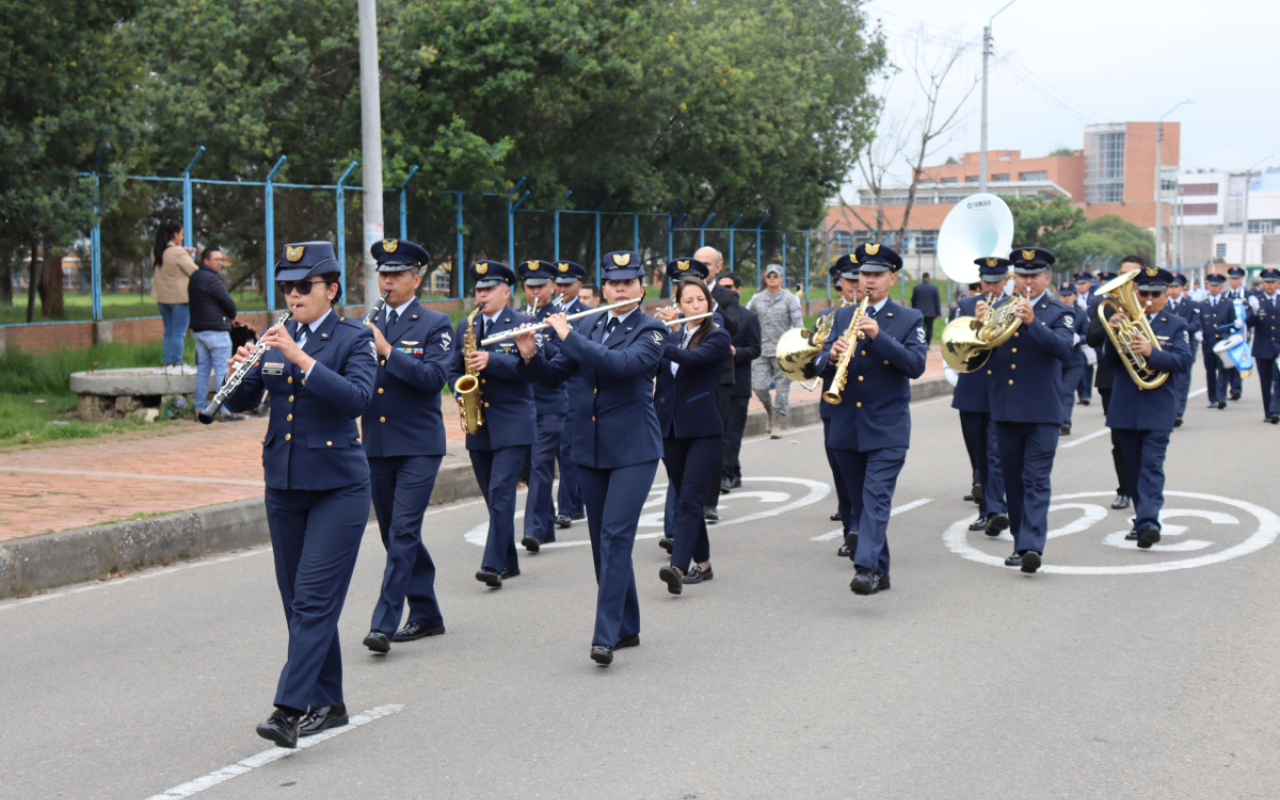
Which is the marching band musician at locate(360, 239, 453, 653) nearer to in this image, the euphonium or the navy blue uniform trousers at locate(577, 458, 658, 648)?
the navy blue uniform trousers at locate(577, 458, 658, 648)

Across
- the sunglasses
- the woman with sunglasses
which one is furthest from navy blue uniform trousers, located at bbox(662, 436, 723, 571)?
the sunglasses

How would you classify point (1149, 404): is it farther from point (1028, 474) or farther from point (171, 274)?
point (171, 274)

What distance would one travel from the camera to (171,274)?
47.2 ft

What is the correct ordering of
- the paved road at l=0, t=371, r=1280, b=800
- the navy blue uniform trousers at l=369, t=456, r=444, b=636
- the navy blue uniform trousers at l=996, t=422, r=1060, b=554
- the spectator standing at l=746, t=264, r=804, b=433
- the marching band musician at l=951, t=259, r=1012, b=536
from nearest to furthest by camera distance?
the paved road at l=0, t=371, r=1280, b=800 < the navy blue uniform trousers at l=369, t=456, r=444, b=636 < the navy blue uniform trousers at l=996, t=422, r=1060, b=554 < the marching band musician at l=951, t=259, r=1012, b=536 < the spectator standing at l=746, t=264, r=804, b=433

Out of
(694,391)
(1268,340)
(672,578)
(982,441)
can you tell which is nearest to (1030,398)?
(982,441)

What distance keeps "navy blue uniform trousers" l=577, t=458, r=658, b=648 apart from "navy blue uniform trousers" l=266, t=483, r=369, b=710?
1320 mm

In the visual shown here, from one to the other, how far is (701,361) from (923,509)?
3.46 m

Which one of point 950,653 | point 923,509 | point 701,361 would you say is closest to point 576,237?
point 923,509

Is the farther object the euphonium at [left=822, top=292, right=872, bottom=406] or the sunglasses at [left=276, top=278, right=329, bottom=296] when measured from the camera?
the euphonium at [left=822, top=292, right=872, bottom=406]

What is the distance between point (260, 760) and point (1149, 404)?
6466mm

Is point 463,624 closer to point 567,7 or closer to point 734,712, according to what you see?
point 734,712

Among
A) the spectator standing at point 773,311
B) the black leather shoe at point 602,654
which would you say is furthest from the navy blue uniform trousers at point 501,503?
the spectator standing at point 773,311

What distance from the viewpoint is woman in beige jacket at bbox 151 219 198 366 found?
14250 millimetres

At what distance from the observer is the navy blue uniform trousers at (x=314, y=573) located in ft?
15.6
